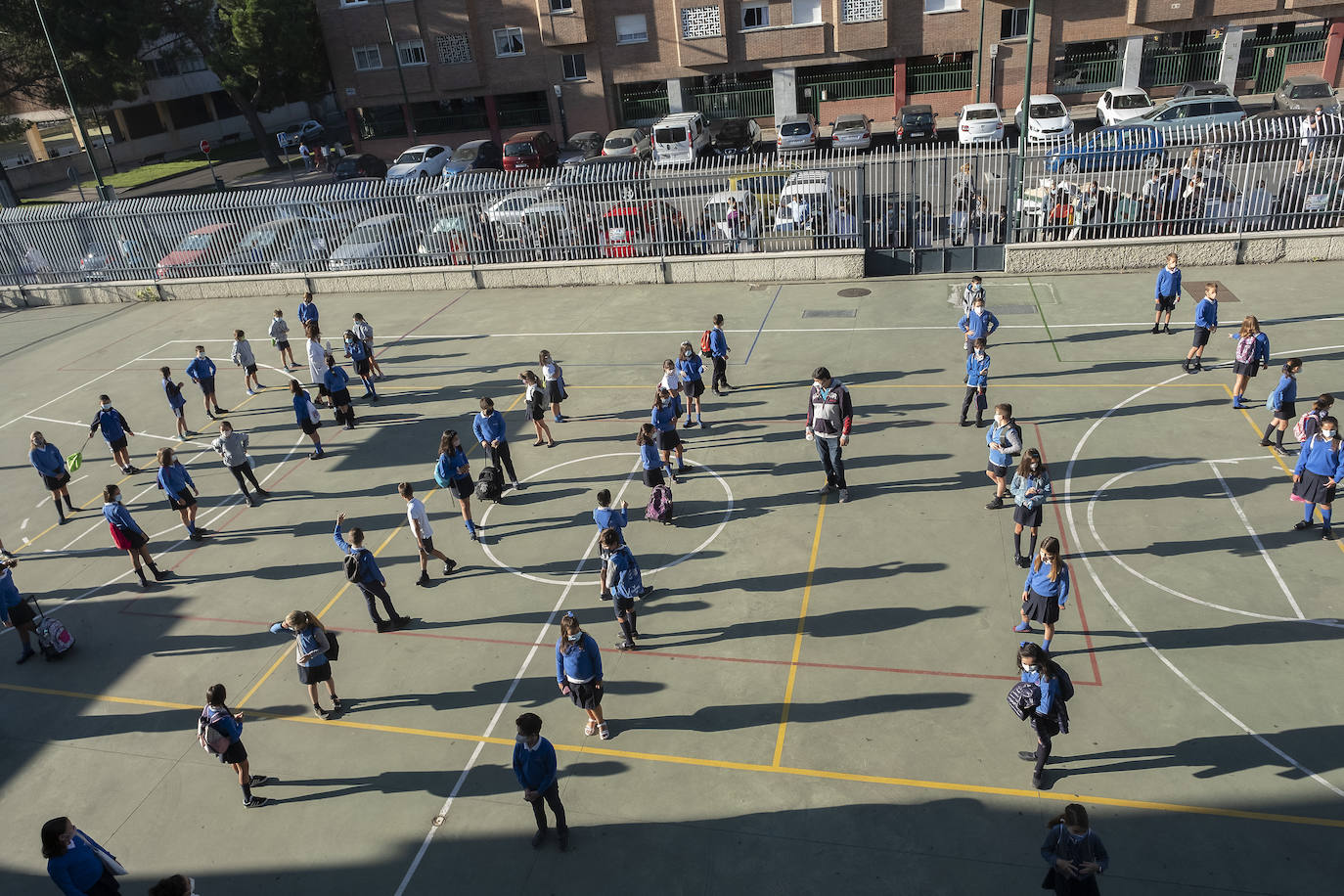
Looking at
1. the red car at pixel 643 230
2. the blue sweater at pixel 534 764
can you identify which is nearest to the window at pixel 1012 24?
the red car at pixel 643 230

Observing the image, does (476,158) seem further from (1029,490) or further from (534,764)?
(534,764)

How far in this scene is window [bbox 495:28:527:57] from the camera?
155ft

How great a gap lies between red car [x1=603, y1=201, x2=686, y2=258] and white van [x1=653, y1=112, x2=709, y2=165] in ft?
43.8

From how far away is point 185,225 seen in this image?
2825cm

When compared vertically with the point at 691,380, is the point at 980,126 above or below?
above

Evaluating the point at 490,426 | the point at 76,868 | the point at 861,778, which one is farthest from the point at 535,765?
the point at 490,426

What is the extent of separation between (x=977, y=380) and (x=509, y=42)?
134 ft

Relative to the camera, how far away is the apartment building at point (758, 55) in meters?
40.9

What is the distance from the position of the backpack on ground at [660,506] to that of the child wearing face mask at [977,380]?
5.27 m

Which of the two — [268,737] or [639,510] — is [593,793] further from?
[639,510]

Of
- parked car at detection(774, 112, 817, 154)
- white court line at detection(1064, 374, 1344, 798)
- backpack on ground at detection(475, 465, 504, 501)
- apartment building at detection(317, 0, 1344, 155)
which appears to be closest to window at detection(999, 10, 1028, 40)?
apartment building at detection(317, 0, 1344, 155)

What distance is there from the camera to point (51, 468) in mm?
15375

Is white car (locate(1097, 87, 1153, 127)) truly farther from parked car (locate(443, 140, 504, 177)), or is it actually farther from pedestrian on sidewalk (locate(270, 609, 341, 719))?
pedestrian on sidewalk (locate(270, 609, 341, 719))

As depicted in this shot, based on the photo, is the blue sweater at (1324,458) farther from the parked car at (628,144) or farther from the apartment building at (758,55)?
the apartment building at (758,55)
